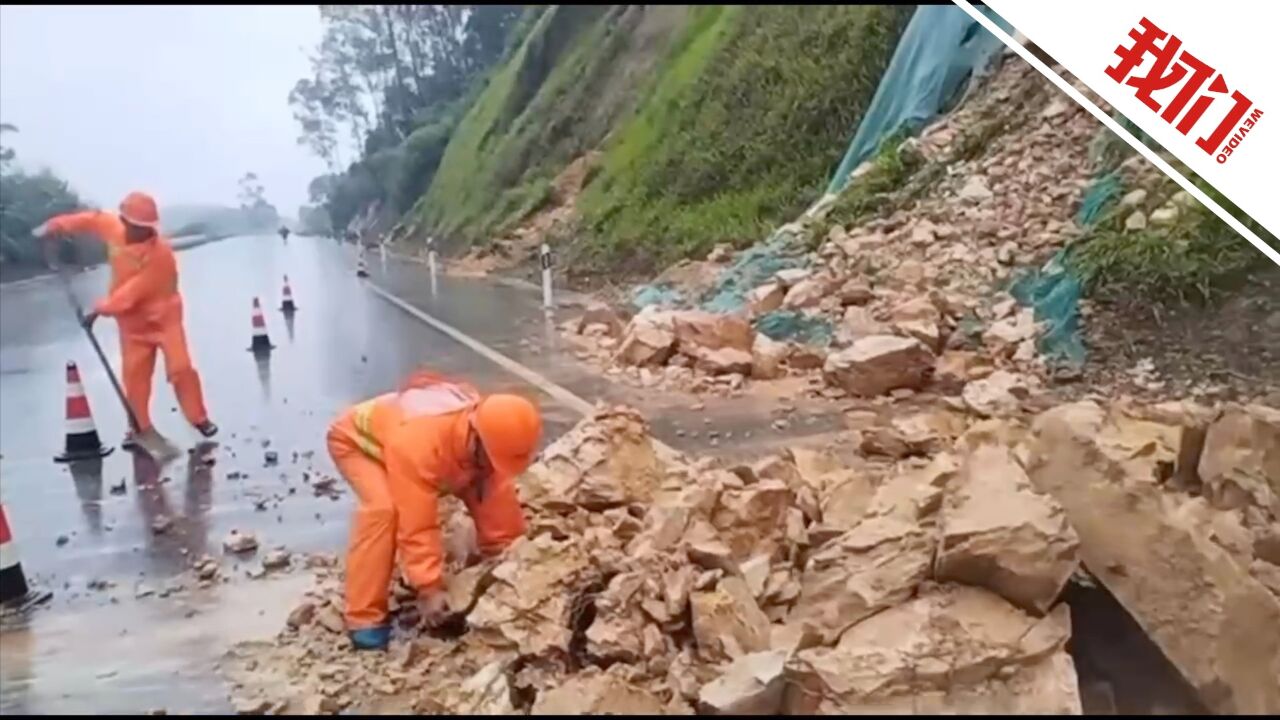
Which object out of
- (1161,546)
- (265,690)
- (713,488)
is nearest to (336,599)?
(265,690)

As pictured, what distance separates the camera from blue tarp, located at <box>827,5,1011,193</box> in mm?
2631

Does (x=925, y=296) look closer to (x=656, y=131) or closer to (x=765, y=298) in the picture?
(x=765, y=298)

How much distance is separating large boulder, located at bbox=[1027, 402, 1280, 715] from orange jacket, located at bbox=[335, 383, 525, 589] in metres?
0.96

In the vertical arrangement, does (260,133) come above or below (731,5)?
below

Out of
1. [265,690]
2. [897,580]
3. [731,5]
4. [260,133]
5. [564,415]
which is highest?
[731,5]

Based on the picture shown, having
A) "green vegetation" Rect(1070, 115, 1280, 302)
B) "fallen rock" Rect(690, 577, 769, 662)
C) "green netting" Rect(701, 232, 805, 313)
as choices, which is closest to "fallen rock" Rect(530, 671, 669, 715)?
"fallen rock" Rect(690, 577, 769, 662)

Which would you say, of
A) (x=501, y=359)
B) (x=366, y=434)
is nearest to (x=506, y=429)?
(x=366, y=434)

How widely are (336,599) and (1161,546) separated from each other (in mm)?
1399

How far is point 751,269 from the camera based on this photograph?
2.61m

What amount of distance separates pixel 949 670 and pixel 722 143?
4.41 ft

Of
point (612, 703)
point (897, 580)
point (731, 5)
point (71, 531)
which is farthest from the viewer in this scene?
point (731, 5)

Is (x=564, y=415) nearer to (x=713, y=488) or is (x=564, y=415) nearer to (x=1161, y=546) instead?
(x=713, y=488)

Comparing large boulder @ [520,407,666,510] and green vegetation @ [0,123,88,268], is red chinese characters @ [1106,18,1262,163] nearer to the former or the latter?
large boulder @ [520,407,666,510]

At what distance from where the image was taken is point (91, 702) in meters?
1.81
